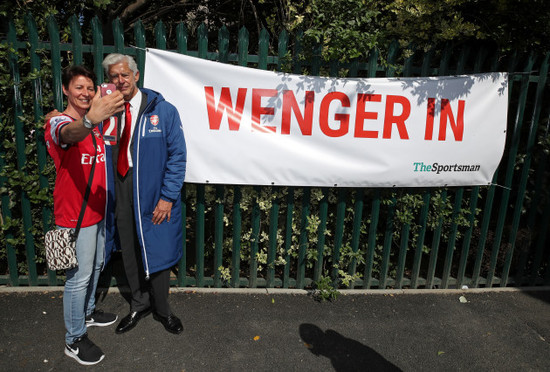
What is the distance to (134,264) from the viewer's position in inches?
127

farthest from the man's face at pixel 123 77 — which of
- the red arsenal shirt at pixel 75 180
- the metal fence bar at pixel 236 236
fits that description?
the metal fence bar at pixel 236 236

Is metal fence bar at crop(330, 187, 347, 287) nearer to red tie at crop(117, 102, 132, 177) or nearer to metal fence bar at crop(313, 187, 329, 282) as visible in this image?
metal fence bar at crop(313, 187, 329, 282)

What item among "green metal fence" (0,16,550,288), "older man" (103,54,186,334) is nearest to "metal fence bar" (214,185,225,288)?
"green metal fence" (0,16,550,288)

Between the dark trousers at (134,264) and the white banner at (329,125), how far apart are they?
0.62 metres

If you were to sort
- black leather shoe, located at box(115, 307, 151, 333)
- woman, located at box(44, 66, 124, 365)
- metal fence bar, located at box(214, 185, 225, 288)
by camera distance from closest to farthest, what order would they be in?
woman, located at box(44, 66, 124, 365) → black leather shoe, located at box(115, 307, 151, 333) → metal fence bar, located at box(214, 185, 225, 288)

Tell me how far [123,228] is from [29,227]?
1193mm

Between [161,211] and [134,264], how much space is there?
60 cm

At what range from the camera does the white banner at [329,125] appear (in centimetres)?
336

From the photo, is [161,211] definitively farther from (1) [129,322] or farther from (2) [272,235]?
(2) [272,235]

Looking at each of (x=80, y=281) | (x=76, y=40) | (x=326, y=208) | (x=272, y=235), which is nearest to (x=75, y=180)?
(x=80, y=281)

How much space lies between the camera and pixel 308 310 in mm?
3664

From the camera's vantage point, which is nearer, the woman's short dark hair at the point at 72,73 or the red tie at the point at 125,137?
the woman's short dark hair at the point at 72,73

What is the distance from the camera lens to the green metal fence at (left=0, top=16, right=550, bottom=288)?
344 centimetres

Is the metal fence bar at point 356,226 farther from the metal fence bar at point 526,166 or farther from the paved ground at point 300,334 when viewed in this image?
the metal fence bar at point 526,166
